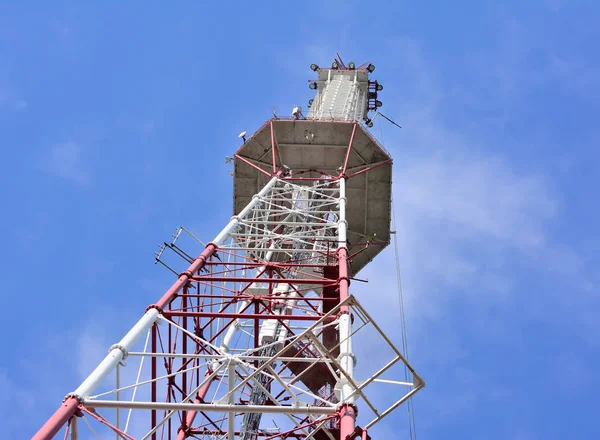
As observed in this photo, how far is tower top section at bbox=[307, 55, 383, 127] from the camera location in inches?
1863

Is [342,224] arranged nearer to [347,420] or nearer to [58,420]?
[347,420]

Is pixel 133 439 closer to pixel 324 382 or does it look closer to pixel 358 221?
pixel 324 382

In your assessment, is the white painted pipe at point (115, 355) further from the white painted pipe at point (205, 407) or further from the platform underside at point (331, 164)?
the platform underside at point (331, 164)

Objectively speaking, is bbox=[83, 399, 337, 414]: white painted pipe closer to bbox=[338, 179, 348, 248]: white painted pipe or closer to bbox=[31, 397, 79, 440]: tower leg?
bbox=[31, 397, 79, 440]: tower leg

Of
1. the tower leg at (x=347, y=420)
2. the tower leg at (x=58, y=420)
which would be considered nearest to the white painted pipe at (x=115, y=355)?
the tower leg at (x=58, y=420)

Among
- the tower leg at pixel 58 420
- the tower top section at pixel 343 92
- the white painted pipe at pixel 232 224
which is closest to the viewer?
the tower leg at pixel 58 420

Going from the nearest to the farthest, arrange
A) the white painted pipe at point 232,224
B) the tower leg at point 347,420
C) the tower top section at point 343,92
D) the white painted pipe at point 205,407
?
the tower leg at point 347,420 → the white painted pipe at point 205,407 → the white painted pipe at point 232,224 → the tower top section at point 343,92

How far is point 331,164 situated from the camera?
41219mm

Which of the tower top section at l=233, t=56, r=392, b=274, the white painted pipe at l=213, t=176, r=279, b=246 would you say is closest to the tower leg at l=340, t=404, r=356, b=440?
the white painted pipe at l=213, t=176, r=279, b=246

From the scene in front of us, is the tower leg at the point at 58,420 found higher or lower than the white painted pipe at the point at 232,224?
lower

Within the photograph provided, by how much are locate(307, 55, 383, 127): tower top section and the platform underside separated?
1.83 meters

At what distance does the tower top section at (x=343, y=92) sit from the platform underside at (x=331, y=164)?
1834 millimetres

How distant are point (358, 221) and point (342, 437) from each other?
24.6m

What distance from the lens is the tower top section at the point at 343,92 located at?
4731cm
